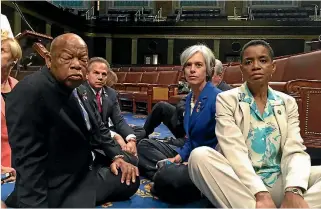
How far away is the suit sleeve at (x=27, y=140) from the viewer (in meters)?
1.04

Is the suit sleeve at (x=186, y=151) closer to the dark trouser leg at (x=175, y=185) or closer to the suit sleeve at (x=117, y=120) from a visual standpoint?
the dark trouser leg at (x=175, y=185)

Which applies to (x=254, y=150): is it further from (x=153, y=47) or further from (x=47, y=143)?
(x=153, y=47)

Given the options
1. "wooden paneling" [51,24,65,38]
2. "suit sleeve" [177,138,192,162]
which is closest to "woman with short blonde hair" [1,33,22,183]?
"suit sleeve" [177,138,192,162]

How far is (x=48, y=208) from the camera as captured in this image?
3.58 feet

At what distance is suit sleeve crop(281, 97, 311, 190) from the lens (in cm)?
120

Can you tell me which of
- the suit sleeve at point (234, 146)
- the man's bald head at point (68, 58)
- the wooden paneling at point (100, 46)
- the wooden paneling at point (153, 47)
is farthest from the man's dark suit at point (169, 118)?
the wooden paneling at point (100, 46)

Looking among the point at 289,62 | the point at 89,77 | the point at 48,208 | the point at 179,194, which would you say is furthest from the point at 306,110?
the point at 48,208

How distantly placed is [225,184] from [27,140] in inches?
27.2

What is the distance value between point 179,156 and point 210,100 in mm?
328

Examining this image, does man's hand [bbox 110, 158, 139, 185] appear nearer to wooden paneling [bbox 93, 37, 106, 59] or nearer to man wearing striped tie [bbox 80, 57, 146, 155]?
man wearing striped tie [bbox 80, 57, 146, 155]

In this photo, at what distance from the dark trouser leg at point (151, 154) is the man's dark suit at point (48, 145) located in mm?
680

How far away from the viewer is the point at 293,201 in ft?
3.80

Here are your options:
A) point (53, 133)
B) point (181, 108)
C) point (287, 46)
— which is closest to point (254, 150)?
Answer: point (53, 133)

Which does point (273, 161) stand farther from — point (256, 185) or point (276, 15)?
point (276, 15)
